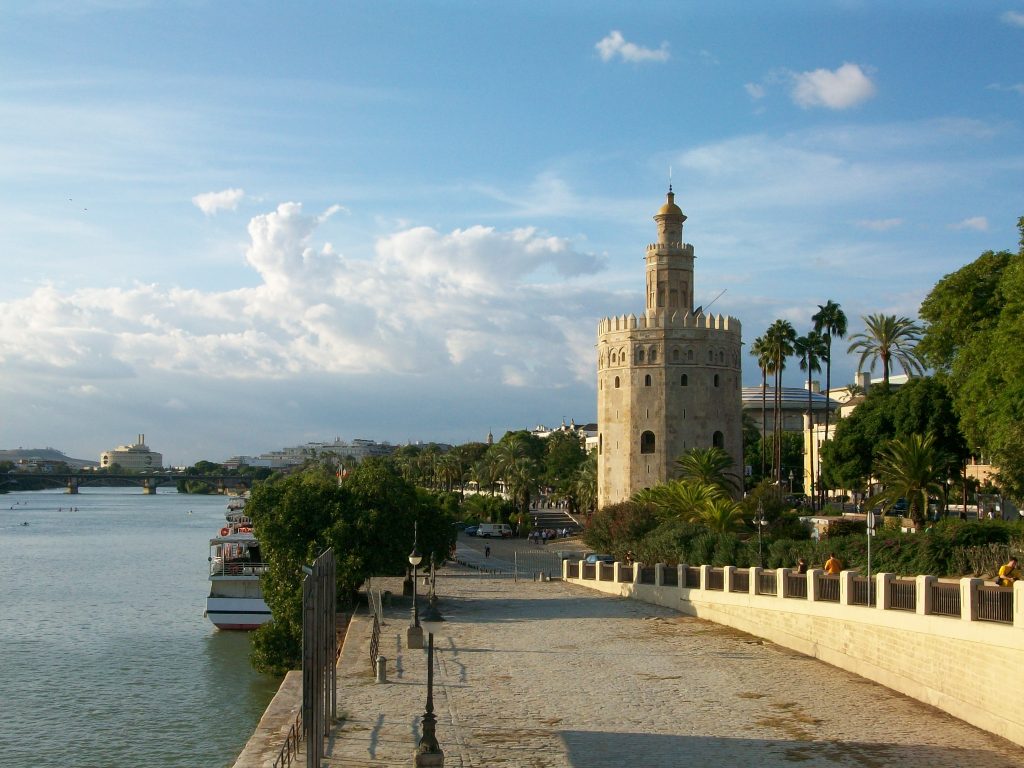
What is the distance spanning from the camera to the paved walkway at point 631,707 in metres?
15.5

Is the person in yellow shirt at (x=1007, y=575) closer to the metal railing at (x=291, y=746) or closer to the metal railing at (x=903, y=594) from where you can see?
the metal railing at (x=903, y=594)

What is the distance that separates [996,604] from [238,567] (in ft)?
91.9

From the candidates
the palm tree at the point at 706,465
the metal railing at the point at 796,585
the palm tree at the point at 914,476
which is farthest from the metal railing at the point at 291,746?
the palm tree at the point at 706,465

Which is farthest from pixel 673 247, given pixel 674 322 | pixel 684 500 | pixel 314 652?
pixel 314 652

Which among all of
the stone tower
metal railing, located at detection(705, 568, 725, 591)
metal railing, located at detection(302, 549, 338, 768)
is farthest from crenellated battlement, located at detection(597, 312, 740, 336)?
metal railing, located at detection(302, 549, 338, 768)

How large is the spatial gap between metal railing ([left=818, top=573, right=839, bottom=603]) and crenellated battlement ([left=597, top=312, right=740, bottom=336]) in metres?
33.2

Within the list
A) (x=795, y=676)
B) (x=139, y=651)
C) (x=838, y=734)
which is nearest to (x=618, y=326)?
(x=139, y=651)

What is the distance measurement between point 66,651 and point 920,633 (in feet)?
80.7

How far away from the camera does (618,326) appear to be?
57.1 metres

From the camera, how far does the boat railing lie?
38.7m

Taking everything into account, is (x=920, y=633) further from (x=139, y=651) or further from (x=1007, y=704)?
(x=139, y=651)

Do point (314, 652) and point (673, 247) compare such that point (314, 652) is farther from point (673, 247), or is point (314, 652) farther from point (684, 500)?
point (673, 247)

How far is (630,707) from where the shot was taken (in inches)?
724

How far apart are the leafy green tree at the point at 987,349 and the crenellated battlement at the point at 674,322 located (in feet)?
47.0
